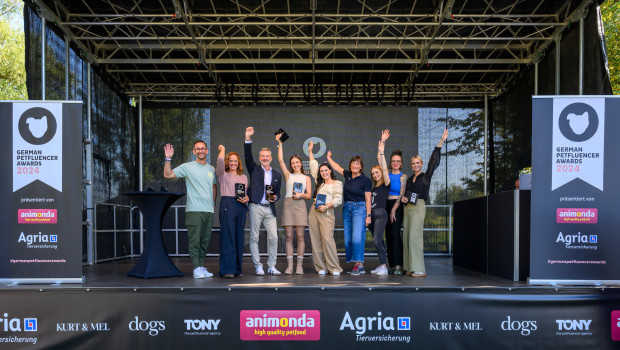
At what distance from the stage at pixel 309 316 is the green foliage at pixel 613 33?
11.9m

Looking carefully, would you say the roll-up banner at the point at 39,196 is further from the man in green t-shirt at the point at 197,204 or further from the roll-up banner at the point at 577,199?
the roll-up banner at the point at 577,199

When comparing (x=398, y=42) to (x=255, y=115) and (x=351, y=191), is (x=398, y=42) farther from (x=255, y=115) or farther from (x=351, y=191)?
(x=351, y=191)

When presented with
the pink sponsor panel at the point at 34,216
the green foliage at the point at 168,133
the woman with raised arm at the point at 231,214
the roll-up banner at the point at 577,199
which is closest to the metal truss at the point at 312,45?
the green foliage at the point at 168,133

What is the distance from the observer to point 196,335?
4602 mm

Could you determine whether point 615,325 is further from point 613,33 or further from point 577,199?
point 613,33

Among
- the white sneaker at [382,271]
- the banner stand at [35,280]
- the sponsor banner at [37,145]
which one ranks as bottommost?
the white sneaker at [382,271]

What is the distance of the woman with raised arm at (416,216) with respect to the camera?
19.7 feet

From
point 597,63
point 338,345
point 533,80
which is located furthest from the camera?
point 533,80

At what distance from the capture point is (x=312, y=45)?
→ 9.27 meters

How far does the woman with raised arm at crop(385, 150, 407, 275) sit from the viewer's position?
635cm

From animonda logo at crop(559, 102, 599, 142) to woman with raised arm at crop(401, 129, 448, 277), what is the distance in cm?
136

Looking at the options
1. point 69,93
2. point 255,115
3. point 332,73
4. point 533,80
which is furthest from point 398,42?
point 69,93

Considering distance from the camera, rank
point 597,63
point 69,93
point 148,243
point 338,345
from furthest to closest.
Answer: point 69,93
point 597,63
point 148,243
point 338,345

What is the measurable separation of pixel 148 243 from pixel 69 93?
3.62 meters
